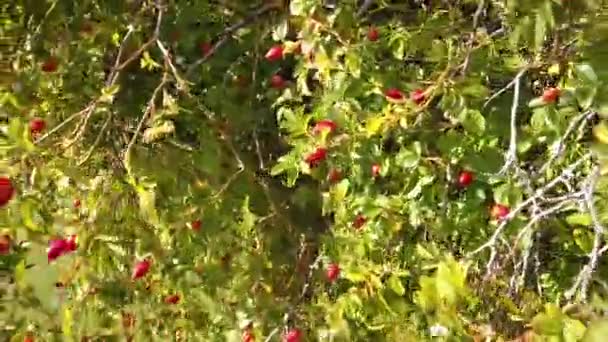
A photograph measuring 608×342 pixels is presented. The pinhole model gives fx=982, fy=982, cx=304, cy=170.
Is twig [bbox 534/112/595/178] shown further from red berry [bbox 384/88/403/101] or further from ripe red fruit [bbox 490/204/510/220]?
red berry [bbox 384/88/403/101]

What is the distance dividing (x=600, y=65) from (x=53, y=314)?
1435mm

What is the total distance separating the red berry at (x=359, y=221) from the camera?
1.91 metres

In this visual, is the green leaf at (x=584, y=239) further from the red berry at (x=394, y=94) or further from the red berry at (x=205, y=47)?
the red berry at (x=205, y=47)

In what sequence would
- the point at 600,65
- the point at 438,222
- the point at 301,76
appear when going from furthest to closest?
the point at 301,76
the point at 438,222
the point at 600,65

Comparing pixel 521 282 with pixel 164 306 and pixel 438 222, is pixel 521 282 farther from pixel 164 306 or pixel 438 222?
pixel 164 306

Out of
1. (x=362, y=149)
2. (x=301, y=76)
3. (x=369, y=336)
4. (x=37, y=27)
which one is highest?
(x=37, y=27)

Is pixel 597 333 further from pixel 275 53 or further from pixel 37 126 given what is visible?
pixel 37 126

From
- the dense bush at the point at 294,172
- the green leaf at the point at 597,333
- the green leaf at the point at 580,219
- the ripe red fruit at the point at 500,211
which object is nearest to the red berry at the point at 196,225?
the dense bush at the point at 294,172

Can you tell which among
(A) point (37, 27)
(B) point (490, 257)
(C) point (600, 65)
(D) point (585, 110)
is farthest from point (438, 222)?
(A) point (37, 27)

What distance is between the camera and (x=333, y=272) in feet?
6.59

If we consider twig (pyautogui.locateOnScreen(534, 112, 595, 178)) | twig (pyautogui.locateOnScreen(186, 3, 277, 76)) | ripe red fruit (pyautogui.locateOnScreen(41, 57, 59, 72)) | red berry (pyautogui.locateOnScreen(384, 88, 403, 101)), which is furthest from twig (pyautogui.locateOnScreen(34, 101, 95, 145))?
twig (pyautogui.locateOnScreen(534, 112, 595, 178))

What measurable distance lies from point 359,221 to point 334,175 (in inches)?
4.0

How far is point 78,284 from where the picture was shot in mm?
2113

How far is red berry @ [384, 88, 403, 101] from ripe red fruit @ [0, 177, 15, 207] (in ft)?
2.22
